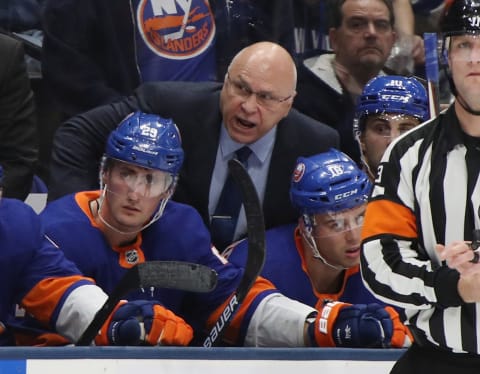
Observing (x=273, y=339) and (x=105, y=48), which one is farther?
(x=105, y=48)

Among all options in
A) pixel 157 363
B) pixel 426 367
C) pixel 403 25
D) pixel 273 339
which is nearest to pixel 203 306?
pixel 273 339

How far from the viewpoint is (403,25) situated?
439 cm

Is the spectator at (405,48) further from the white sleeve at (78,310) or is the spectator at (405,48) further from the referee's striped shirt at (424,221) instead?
the referee's striped shirt at (424,221)

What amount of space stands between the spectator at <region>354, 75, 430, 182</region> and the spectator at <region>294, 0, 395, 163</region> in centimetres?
25

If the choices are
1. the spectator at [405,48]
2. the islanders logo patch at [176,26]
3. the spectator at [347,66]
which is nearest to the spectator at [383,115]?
the spectator at [347,66]

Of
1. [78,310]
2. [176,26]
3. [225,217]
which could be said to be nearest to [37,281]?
[78,310]

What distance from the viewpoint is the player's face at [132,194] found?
345cm

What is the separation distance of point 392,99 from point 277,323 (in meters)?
0.95

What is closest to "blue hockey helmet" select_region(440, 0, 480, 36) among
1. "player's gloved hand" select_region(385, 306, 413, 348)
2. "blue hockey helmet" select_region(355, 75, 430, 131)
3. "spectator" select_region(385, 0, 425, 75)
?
"player's gloved hand" select_region(385, 306, 413, 348)

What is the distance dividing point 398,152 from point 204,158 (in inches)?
51.9

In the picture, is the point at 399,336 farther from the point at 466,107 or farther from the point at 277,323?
the point at 466,107

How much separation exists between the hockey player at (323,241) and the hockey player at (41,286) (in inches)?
19.3

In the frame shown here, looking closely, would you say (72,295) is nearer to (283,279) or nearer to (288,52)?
(283,279)

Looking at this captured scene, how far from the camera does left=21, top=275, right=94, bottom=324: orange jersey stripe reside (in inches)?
126
